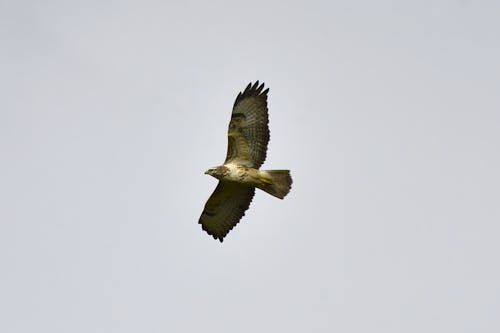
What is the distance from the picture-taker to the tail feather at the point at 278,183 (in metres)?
20.9

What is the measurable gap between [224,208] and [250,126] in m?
2.15

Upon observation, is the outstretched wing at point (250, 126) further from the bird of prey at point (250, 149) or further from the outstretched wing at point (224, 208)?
the outstretched wing at point (224, 208)

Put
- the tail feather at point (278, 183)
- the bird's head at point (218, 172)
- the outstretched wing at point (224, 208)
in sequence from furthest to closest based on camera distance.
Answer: the outstretched wing at point (224, 208) → the bird's head at point (218, 172) → the tail feather at point (278, 183)

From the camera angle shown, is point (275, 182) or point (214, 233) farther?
point (214, 233)

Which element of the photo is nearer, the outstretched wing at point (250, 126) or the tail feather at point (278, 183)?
the tail feather at point (278, 183)

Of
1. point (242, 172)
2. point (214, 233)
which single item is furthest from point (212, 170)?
point (214, 233)

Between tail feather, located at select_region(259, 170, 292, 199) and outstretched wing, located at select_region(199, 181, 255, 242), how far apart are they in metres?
0.97

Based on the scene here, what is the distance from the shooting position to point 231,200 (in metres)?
22.2

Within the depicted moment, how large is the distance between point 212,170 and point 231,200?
128 centimetres

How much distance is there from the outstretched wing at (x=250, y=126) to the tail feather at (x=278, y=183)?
1.47 ft

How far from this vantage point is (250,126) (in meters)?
21.3

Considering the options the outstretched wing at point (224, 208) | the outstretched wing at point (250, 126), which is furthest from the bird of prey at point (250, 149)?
the outstretched wing at point (224, 208)

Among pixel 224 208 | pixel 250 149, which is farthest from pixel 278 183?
pixel 224 208

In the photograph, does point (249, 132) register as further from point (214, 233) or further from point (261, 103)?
point (214, 233)
